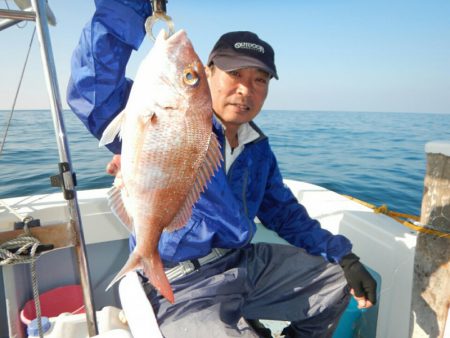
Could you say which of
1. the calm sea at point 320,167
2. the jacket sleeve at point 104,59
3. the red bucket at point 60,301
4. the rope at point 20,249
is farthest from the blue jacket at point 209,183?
the calm sea at point 320,167

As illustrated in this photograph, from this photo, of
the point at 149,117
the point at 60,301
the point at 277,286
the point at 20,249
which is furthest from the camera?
the point at 60,301

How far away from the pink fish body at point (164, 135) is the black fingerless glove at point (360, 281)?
1.56 meters

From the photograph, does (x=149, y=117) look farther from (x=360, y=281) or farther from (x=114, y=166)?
(x=360, y=281)

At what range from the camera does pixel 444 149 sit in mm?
1974

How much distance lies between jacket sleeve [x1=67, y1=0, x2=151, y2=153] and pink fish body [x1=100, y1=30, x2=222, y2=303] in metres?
0.30

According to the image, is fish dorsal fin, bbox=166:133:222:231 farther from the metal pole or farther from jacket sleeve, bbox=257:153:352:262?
jacket sleeve, bbox=257:153:352:262

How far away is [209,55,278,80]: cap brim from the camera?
7.30ft

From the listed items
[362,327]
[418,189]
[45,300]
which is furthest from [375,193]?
[45,300]

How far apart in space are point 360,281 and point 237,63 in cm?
178

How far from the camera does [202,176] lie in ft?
4.80

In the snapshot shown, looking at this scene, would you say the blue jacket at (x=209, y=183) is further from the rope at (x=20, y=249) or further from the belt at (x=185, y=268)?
the rope at (x=20, y=249)

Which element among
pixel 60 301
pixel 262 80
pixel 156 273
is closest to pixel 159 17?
pixel 156 273

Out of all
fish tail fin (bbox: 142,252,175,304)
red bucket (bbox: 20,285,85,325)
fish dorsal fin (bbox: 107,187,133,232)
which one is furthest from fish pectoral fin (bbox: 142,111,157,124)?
red bucket (bbox: 20,285,85,325)

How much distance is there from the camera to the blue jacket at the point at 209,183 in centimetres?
155
